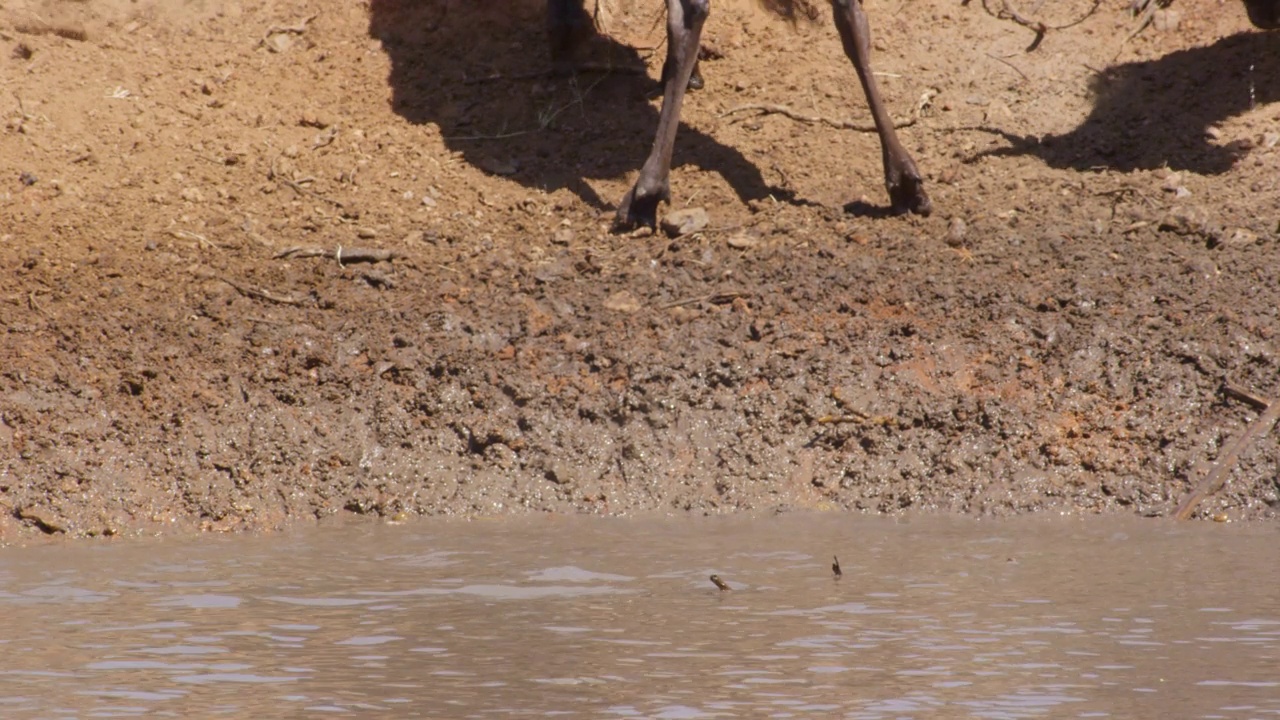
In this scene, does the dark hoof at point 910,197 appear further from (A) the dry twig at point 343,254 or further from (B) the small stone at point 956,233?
(A) the dry twig at point 343,254

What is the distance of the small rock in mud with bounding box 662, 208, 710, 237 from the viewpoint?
640 centimetres

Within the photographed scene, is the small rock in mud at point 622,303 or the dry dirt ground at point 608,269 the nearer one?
the dry dirt ground at point 608,269

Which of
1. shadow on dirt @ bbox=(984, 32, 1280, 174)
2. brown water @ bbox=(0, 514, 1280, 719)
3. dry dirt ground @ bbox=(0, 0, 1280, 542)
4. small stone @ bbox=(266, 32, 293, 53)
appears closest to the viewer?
brown water @ bbox=(0, 514, 1280, 719)

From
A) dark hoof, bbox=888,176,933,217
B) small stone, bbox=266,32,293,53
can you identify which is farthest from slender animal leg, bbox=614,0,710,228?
small stone, bbox=266,32,293,53

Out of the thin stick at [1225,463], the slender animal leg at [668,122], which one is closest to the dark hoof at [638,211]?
the slender animal leg at [668,122]

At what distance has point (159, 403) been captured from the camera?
5371 millimetres

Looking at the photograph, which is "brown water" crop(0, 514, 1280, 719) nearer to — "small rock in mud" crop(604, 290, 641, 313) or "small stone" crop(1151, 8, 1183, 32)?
"small rock in mud" crop(604, 290, 641, 313)

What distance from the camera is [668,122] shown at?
6461 millimetres

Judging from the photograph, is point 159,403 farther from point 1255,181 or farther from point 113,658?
point 1255,181

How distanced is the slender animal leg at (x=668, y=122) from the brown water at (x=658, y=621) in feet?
5.84

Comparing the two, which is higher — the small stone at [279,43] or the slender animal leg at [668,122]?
the small stone at [279,43]

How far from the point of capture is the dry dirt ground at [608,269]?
17.3 feet

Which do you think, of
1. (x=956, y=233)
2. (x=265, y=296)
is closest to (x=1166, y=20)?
(x=956, y=233)

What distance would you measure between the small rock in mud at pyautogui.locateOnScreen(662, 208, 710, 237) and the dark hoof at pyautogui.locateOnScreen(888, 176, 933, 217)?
0.79 meters
